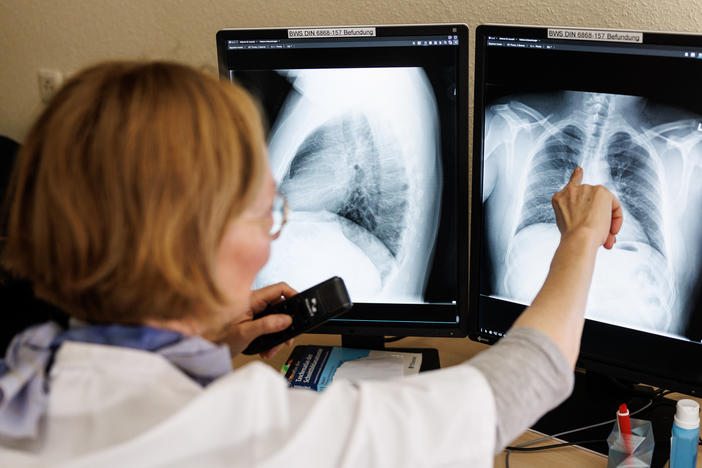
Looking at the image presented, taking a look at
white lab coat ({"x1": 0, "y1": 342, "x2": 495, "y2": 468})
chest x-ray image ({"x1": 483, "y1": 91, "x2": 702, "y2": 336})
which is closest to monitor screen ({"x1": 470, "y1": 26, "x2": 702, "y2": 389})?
chest x-ray image ({"x1": 483, "y1": 91, "x2": 702, "y2": 336})

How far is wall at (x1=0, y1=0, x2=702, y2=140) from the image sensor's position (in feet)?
3.77

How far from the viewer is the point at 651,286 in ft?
3.02

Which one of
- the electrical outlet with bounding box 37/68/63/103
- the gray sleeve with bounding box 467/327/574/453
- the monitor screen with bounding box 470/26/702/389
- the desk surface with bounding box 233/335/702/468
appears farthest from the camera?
the electrical outlet with bounding box 37/68/63/103

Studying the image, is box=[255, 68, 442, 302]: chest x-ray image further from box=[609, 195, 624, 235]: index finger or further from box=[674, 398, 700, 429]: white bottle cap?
box=[674, 398, 700, 429]: white bottle cap

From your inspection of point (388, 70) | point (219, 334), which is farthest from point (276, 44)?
point (219, 334)

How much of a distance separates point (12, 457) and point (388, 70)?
70 centimetres

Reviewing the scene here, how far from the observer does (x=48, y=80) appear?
1.90 m

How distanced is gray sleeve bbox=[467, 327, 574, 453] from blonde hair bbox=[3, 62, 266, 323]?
0.29 m

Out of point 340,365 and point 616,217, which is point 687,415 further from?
point 340,365

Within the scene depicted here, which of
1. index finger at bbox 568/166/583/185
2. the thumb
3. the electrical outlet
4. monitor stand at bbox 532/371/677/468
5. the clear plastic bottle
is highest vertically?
the electrical outlet

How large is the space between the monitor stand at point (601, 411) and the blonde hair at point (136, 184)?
652 millimetres

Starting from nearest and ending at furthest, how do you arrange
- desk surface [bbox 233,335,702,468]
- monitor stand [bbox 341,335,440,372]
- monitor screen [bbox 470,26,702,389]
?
1. monitor screen [bbox 470,26,702,389]
2. desk surface [bbox 233,335,702,468]
3. monitor stand [bbox 341,335,440,372]

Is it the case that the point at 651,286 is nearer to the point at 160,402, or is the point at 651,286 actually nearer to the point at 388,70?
the point at 388,70

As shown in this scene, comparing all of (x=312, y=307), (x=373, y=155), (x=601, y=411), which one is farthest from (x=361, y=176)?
(x=601, y=411)
